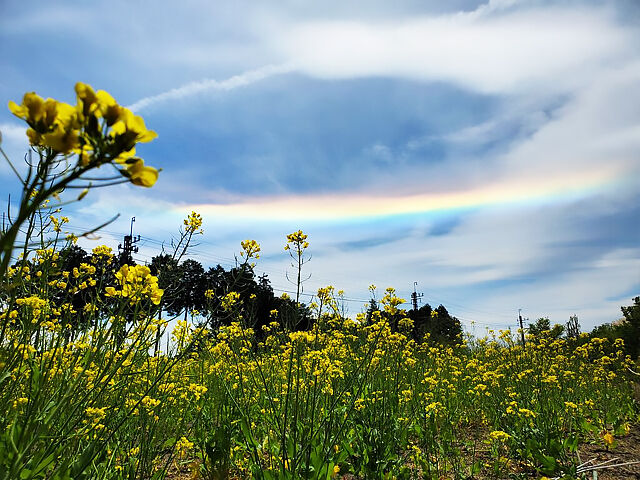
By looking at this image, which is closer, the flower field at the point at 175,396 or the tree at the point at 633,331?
the flower field at the point at 175,396

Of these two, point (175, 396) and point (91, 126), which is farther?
point (175, 396)

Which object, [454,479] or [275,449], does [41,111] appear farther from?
[454,479]

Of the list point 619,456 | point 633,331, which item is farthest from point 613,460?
point 633,331

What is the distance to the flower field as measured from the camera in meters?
1.24

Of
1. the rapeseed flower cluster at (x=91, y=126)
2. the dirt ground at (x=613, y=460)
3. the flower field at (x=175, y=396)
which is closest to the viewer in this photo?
the rapeseed flower cluster at (x=91, y=126)

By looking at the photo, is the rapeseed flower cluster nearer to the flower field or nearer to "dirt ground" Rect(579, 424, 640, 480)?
the flower field

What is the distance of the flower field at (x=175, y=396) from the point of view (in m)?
1.24

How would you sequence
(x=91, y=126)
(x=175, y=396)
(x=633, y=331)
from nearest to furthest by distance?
1. (x=91, y=126)
2. (x=175, y=396)
3. (x=633, y=331)

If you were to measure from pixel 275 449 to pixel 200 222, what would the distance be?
1.71 meters

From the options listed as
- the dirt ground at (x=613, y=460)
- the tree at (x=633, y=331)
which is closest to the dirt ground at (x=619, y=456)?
the dirt ground at (x=613, y=460)

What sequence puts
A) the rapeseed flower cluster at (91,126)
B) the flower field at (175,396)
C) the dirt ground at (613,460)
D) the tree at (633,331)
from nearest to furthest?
the rapeseed flower cluster at (91,126), the flower field at (175,396), the dirt ground at (613,460), the tree at (633,331)

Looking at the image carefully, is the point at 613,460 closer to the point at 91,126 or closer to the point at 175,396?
the point at 175,396

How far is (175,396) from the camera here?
11.2 feet

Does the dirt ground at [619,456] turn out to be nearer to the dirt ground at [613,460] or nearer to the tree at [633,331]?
the dirt ground at [613,460]
